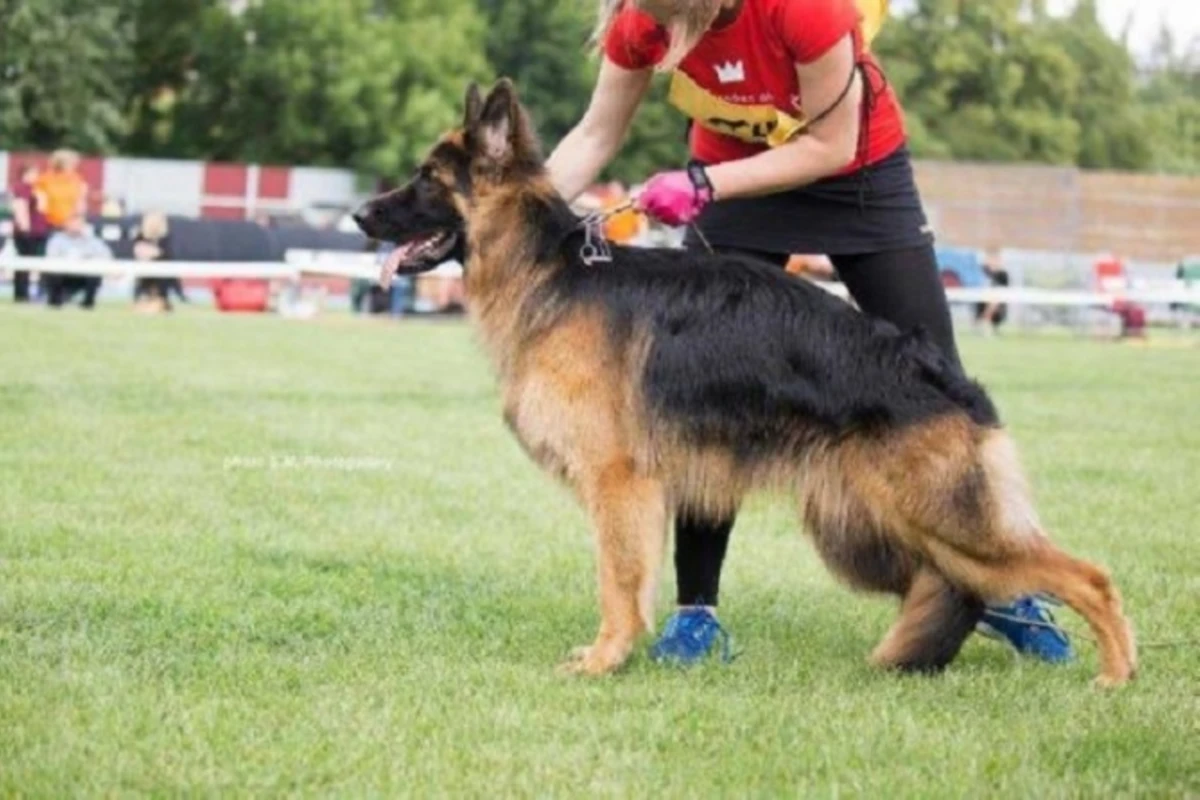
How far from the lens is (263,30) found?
58.4 m

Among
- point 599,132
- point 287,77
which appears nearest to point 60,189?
point 599,132

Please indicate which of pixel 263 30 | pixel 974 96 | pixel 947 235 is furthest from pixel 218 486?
pixel 974 96

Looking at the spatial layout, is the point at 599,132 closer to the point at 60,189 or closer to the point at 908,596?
the point at 908,596

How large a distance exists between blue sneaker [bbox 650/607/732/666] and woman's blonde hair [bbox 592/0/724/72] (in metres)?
1.74

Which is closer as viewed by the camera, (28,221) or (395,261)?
(395,261)

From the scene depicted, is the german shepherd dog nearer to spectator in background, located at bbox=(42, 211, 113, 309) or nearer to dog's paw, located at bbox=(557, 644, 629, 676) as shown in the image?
dog's paw, located at bbox=(557, 644, 629, 676)

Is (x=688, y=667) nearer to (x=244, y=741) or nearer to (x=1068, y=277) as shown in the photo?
(x=244, y=741)

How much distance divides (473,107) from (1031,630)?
2467mm

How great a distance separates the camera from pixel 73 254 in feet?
96.0

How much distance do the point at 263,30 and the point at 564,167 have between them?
5355 centimetres

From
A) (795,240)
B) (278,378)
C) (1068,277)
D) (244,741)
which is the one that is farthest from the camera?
(1068,277)

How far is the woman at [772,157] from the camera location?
6.13 meters

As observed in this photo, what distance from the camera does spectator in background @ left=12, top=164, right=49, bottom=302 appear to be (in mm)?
28031

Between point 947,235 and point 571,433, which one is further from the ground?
point 571,433
